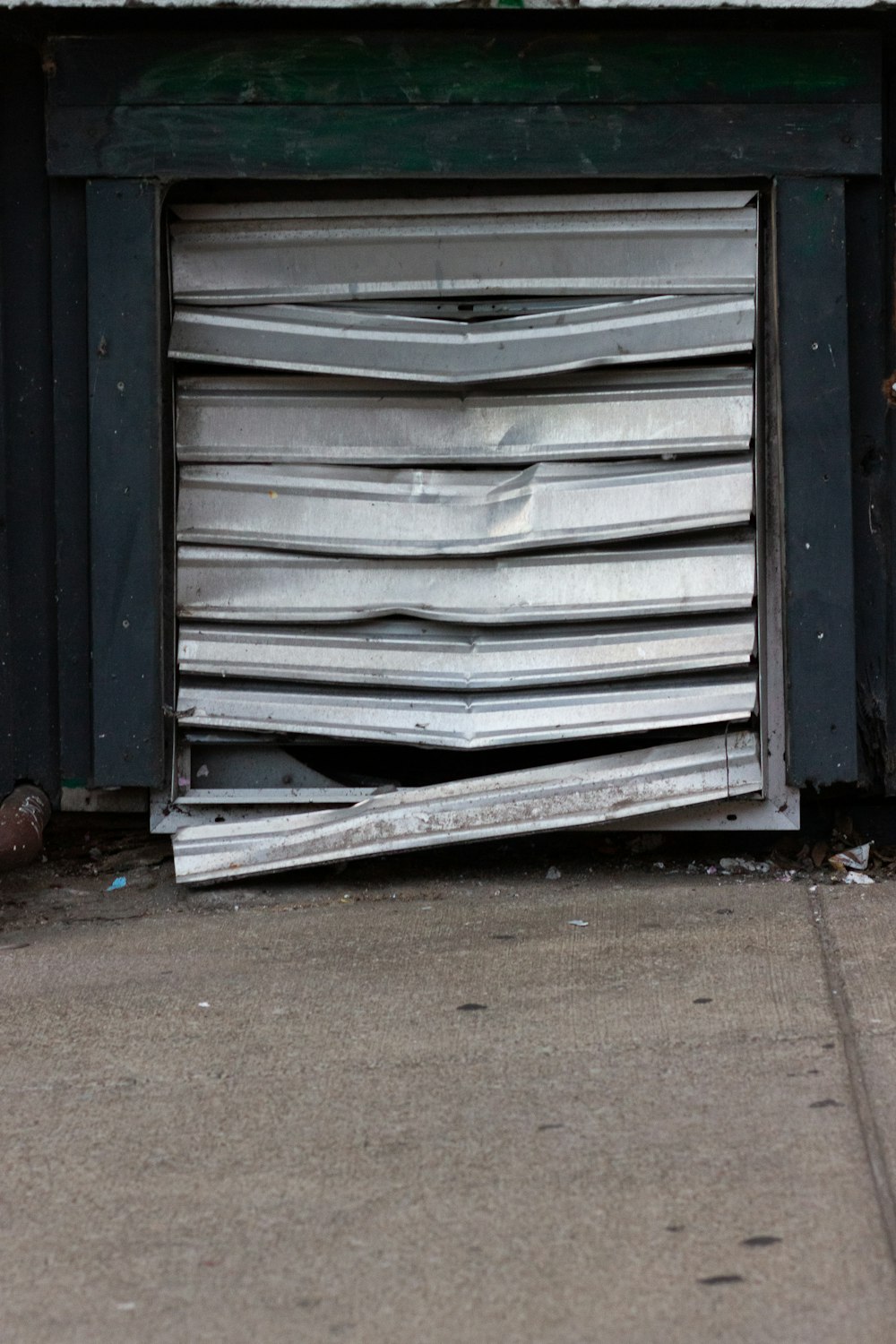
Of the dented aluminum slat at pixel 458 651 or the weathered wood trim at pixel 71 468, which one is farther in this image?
the dented aluminum slat at pixel 458 651

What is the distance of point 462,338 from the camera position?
15.5 feet

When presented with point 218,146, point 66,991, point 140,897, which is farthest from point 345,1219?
point 218,146

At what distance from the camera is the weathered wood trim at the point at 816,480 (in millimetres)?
4551

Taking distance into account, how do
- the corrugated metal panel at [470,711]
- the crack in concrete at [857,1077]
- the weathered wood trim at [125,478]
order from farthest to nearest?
1. the corrugated metal panel at [470,711]
2. the weathered wood trim at [125,478]
3. the crack in concrete at [857,1077]

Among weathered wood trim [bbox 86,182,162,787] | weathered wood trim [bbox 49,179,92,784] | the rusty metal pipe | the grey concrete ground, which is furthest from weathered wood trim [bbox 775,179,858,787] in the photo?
the rusty metal pipe

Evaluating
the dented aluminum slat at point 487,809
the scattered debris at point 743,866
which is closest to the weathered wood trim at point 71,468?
the dented aluminum slat at point 487,809

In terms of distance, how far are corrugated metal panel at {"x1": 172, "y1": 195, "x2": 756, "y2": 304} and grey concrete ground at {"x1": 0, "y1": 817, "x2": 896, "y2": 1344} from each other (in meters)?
2.11

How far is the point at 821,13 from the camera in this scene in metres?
4.42

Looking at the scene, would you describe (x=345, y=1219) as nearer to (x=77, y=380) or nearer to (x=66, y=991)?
(x=66, y=991)

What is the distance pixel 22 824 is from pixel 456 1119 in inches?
90.6

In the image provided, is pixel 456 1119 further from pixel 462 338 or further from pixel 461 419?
pixel 462 338

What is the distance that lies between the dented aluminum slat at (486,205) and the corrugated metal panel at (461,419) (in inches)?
21.7

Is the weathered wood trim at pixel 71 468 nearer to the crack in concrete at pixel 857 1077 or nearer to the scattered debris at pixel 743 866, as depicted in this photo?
the scattered debris at pixel 743 866

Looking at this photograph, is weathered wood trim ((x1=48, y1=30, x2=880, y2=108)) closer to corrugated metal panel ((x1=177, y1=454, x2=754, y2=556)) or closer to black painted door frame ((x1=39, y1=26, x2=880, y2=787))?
black painted door frame ((x1=39, y1=26, x2=880, y2=787))
